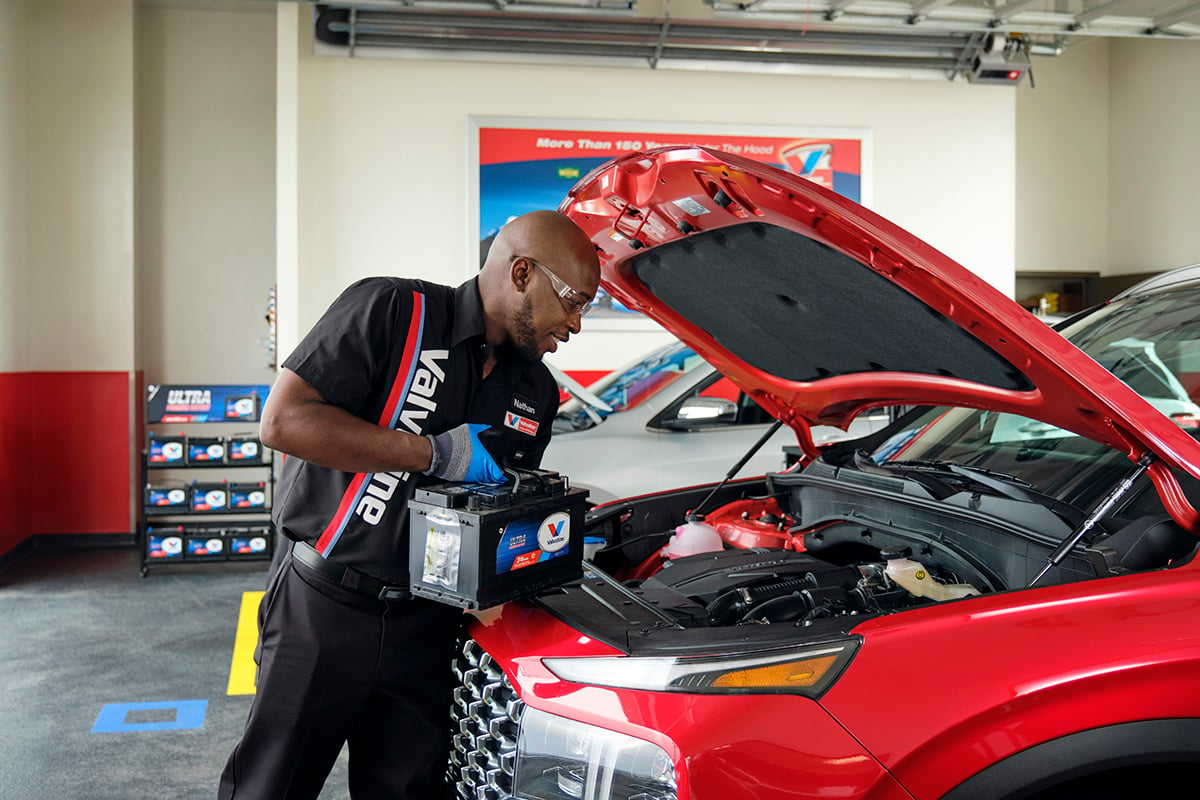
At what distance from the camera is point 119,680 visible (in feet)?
12.9

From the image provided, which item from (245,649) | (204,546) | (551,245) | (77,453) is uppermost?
(551,245)

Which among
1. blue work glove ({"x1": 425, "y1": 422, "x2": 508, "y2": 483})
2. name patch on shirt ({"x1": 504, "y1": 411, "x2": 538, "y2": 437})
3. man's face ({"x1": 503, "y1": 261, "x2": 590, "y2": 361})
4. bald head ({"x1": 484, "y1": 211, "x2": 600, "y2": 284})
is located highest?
bald head ({"x1": 484, "y1": 211, "x2": 600, "y2": 284})

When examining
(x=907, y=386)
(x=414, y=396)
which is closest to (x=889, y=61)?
(x=907, y=386)

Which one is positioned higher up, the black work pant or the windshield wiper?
the windshield wiper

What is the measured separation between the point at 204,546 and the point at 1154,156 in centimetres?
925

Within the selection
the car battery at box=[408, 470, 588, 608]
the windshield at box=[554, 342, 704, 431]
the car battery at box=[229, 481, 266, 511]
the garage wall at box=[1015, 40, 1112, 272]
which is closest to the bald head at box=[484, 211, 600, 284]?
the car battery at box=[408, 470, 588, 608]

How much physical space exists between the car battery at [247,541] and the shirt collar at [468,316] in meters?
4.55

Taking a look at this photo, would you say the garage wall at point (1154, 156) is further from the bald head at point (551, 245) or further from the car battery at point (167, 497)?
the bald head at point (551, 245)

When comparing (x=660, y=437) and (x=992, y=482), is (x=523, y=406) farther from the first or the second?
(x=660, y=437)

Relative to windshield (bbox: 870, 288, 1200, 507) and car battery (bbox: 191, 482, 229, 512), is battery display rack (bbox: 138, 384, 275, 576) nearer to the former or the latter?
car battery (bbox: 191, 482, 229, 512)

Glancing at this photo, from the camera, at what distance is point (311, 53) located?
617cm

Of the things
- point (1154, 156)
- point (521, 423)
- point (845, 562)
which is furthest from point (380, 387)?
point (1154, 156)

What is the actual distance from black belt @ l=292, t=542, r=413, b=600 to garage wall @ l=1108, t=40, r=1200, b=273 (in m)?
9.12

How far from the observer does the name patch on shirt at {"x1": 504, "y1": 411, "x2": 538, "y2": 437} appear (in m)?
1.95
